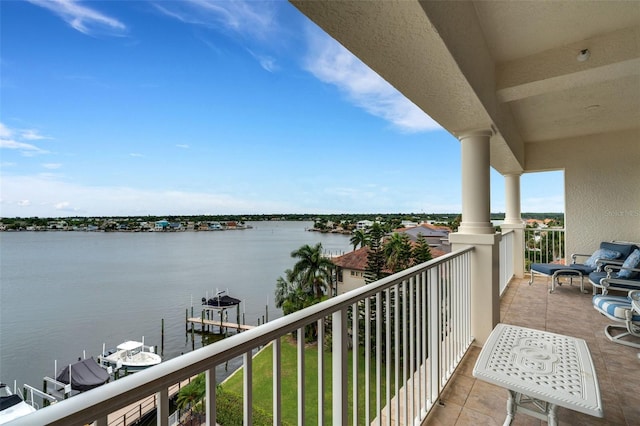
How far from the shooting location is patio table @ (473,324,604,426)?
1229 millimetres

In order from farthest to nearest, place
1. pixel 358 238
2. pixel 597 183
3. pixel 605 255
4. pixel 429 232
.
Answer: pixel 358 238 → pixel 429 232 → pixel 597 183 → pixel 605 255

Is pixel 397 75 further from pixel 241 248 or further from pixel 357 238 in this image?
pixel 241 248

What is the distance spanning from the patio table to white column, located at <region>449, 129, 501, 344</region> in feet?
3.62

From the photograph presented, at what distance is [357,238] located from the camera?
33.5 m

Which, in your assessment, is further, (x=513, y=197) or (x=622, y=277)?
(x=513, y=197)

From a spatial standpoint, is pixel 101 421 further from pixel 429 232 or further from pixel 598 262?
pixel 429 232

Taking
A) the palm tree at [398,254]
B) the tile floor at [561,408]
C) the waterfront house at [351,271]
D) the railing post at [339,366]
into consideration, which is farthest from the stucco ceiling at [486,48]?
the waterfront house at [351,271]

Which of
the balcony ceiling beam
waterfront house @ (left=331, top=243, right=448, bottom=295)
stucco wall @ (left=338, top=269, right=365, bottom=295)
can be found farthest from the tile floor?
stucco wall @ (left=338, top=269, right=365, bottom=295)

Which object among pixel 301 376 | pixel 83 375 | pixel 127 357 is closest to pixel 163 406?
pixel 301 376

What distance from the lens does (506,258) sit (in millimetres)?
4938

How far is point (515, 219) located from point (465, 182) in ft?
11.2

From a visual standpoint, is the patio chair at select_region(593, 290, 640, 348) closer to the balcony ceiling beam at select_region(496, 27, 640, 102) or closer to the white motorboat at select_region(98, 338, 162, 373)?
the balcony ceiling beam at select_region(496, 27, 640, 102)

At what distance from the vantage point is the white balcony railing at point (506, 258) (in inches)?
179

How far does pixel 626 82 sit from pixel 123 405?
4.85 meters
